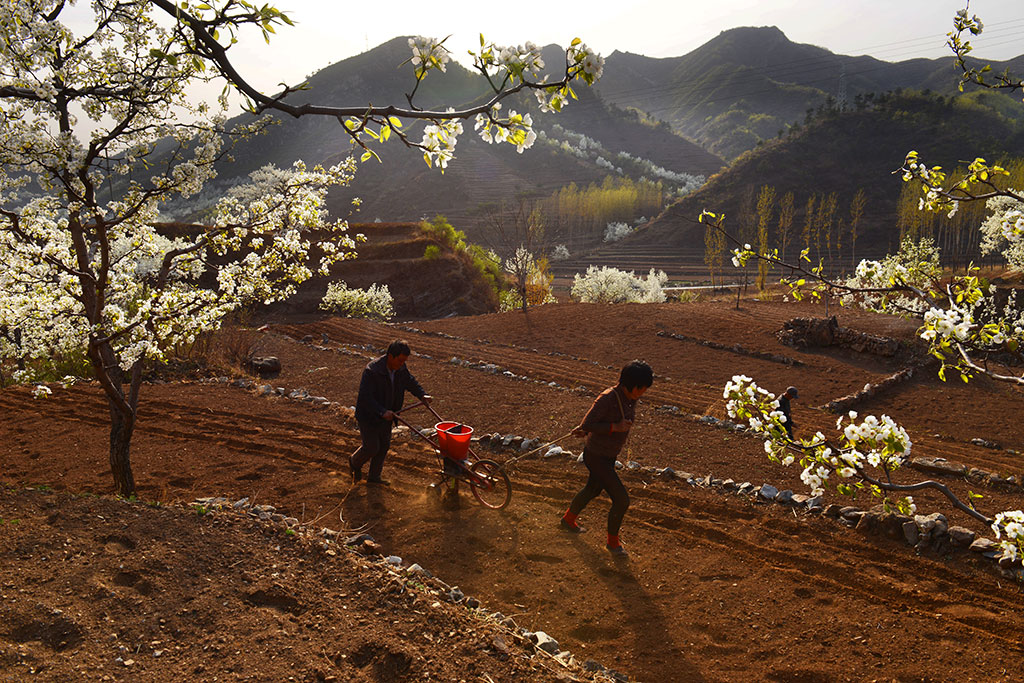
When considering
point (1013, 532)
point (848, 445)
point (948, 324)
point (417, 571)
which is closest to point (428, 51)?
point (948, 324)

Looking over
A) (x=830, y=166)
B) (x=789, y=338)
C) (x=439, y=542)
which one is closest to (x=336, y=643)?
(x=439, y=542)

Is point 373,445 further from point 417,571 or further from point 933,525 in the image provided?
point 933,525

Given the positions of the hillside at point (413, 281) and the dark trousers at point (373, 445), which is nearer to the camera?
the dark trousers at point (373, 445)

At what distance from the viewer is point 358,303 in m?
26.7

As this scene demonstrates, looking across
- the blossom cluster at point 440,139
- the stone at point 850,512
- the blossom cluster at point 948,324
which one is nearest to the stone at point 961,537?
the stone at point 850,512

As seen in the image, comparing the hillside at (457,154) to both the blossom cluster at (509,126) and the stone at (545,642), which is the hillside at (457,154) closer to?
the stone at (545,642)

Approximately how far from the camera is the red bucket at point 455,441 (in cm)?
641

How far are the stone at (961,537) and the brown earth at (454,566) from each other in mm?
119

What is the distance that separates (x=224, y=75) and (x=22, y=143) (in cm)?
239

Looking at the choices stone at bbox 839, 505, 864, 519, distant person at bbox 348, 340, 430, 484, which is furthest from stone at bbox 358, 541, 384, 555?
stone at bbox 839, 505, 864, 519

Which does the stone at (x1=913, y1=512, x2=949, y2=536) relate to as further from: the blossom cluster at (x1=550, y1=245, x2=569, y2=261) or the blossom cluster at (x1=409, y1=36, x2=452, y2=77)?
the blossom cluster at (x1=550, y1=245, x2=569, y2=261)

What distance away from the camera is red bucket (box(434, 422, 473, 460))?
641cm

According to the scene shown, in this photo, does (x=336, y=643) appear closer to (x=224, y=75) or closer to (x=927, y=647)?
(x=224, y=75)

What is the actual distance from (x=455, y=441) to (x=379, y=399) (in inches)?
44.3
